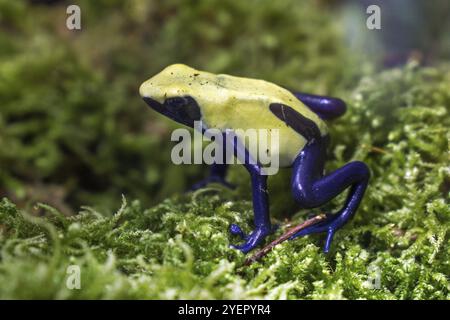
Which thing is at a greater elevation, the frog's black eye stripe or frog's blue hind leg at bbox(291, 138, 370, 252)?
the frog's black eye stripe

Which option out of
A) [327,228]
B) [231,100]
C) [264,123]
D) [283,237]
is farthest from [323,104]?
[283,237]

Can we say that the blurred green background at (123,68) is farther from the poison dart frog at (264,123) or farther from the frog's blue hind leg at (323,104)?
the poison dart frog at (264,123)

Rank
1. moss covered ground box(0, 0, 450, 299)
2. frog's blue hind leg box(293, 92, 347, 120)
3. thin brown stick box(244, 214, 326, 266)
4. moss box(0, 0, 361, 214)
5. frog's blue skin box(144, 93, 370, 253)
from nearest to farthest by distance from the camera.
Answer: moss covered ground box(0, 0, 450, 299)
thin brown stick box(244, 214, 326, 266)
frog's blue skin box(144, 93, 370, 253)
frog's blue hind leg box(293, 92, 347, 120)
moss box(0, 0, 361, 214)

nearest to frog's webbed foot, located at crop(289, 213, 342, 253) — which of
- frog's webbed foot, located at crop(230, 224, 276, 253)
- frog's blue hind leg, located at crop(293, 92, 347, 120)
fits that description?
frog's webbed foot, located at crop(230, 224, 276, 253)

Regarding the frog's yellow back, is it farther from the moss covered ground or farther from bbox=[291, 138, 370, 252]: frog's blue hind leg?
the moss covered ground

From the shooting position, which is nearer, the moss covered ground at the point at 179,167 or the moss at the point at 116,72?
the moss covered ground at the point at 179,167

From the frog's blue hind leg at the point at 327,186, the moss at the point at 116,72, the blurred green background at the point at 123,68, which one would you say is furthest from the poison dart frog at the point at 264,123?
the moss at the point at 116,72
